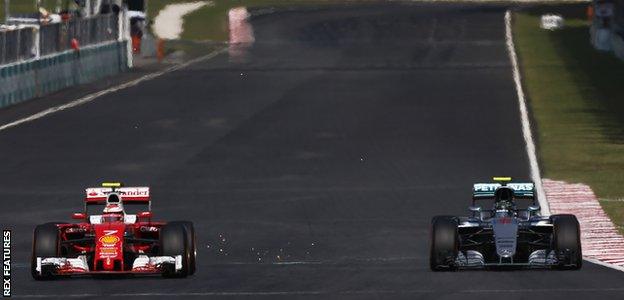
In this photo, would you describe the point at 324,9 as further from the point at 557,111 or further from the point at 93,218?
the point at 93,218

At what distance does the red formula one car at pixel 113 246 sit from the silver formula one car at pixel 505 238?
2.95m

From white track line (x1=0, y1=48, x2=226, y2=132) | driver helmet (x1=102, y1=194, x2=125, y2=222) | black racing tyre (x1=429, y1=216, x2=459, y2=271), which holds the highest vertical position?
white track line (x1=0, y1=48, x2=226, y2=132)

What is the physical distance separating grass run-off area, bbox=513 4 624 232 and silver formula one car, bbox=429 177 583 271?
7734 mm

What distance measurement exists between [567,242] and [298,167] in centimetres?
1674

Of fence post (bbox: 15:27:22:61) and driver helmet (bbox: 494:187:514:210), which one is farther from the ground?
fence post (bbox: 15:27:22:61)

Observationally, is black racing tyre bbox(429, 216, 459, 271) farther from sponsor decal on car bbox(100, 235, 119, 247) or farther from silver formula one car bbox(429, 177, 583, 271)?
sponsor decal on car bbox(100, 235, 119, 247)

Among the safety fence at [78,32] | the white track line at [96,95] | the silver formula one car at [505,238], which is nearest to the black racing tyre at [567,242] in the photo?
the silver formula one car at [505,238]

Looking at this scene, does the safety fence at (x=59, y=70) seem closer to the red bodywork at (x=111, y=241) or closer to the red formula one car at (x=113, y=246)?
the red bodywork at (x=111, y=241)

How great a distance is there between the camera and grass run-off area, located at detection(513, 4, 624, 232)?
3578 centimetres

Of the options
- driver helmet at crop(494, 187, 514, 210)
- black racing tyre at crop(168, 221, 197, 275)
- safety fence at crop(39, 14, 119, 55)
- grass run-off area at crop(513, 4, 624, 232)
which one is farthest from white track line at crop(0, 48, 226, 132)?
black racing tyre at crop(168, 221, 197, 275)

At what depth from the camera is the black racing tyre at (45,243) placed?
19750mm

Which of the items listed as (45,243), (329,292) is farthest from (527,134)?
(45,243)

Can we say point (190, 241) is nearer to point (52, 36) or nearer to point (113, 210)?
point (113, 210)

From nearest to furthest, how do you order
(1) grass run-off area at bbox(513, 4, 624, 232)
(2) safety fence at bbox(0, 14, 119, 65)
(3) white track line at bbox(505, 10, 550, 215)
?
(3) white track line at bbox(505, 10, 550, 215), (1) grass run-off area at bbox(513, 4, 624, 232), (2) safety fence at bbox(0, 14, 119, 65)
